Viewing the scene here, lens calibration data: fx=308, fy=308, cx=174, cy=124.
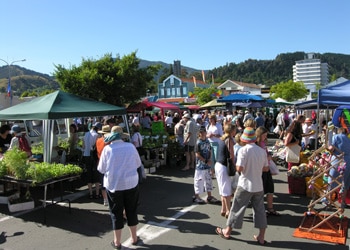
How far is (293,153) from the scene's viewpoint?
7.00 meters

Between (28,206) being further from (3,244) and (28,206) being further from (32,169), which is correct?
(3,244)

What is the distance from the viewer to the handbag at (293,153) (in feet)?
22.9

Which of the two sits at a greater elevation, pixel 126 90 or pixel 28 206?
pixel 126 90

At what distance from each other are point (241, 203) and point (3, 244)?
370 cm

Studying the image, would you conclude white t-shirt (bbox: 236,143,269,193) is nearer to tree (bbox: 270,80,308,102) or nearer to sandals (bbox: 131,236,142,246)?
sandals (bbox: 131,236,142,246)

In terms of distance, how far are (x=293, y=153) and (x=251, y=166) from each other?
10.4ft

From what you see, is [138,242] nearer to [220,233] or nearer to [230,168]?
[220,233]

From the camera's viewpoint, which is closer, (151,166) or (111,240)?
(111,240)

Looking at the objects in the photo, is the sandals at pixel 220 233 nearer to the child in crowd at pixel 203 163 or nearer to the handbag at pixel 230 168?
the handbag at pixel 230 168

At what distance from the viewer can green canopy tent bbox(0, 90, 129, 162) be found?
745 cm

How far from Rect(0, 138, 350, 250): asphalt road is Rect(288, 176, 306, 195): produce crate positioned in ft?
0.69

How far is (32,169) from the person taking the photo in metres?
5.76

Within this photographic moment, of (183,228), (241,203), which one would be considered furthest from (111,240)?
(241,203)

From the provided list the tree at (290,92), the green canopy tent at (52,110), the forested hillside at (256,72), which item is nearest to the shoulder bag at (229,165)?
the green canopy tent at (52,110)
